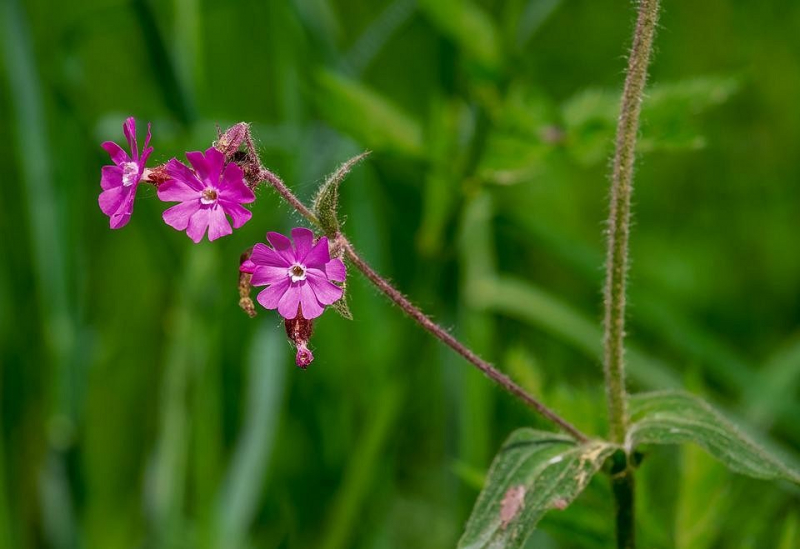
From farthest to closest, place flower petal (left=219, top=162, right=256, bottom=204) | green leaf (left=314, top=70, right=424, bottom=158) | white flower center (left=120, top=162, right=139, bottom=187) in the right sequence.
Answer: green leaf (left=314, top=70, right=424, bottom=158) → white flower center (left=120, top=162, right=139, bottom=187) → flower petal (left=219, top=162, right=256, bottom=204)

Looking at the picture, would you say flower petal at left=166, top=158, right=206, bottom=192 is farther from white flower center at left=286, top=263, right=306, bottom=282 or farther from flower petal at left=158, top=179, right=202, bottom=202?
white flower center at left=286, top=263, right=306, bottom=282

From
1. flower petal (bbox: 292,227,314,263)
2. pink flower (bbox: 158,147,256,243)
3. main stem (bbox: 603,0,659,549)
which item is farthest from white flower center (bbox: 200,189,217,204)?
main stem (bbox: 603,0,659,549)

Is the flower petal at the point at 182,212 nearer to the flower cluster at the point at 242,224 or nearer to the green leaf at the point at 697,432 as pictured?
the flower cluster at the point at 242,224

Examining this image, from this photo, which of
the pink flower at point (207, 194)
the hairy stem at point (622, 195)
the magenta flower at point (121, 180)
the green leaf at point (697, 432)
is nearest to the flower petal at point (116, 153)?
the magenta flower at point (121, 180)

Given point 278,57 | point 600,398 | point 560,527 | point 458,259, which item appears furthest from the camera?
point 278,57

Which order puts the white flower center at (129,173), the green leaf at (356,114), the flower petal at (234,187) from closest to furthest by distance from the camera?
the flower petal at (234,187), the white flower center at (129,173), the green leaf at (356,114)

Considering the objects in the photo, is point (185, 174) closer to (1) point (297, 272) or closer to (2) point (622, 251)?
(1) point (297, 272)

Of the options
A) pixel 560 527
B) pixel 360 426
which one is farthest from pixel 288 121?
pixel 560 527

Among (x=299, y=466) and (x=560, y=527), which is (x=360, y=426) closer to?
(x=299, y=466)
